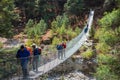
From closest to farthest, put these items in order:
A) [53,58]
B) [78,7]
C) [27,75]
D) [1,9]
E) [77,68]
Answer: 1. [27,75]
2. [53,58]
3. [1,9]
4. [77,68]
5. [78,7]

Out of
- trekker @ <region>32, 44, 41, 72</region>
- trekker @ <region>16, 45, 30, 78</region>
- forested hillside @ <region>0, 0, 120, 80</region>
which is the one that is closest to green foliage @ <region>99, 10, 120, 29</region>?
trekker @ <region>32, 44, 41, 72</region>

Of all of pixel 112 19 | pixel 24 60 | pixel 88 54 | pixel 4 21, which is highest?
pixel 112 19

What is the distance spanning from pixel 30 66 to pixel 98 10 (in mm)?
24170

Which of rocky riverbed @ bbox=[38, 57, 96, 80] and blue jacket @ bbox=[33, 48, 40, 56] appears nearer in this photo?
blue jacket @ bbox=[33, 48, 40, 56]

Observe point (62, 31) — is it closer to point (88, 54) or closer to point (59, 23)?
point (59, 23)

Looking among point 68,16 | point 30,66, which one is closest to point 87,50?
point 68,16

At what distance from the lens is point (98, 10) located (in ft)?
113

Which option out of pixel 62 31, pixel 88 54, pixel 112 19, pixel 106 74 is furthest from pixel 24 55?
pixel 62 31

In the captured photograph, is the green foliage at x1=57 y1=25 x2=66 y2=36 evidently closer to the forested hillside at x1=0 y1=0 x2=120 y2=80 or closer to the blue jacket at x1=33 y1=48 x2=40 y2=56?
the forested hillside at x1=0 y1=0 x2=120 y2=80

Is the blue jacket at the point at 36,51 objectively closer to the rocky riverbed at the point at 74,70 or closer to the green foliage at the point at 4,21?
the green foliage at the point at 4,21

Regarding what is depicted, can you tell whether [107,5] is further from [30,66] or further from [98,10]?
[30,66]

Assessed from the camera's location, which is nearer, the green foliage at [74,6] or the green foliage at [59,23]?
the green foliage at [59,23]

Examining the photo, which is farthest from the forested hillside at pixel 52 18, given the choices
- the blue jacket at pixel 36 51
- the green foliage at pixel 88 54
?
the blue jacket at pixel 36 51

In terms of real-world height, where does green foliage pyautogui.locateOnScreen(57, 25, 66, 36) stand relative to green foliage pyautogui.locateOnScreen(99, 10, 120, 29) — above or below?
below
